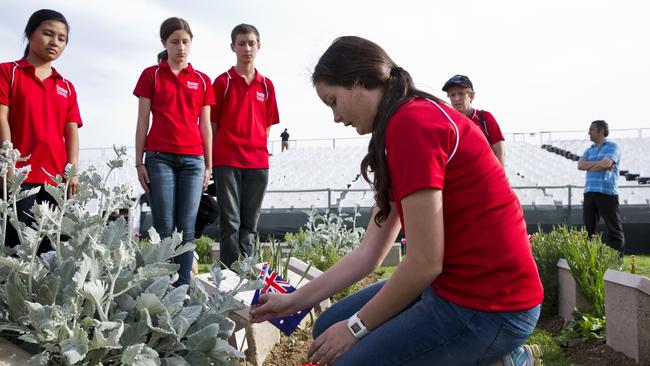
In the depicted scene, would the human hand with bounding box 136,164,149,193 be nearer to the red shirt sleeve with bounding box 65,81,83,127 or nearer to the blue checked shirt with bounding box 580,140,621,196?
the red shirt sleeve with bounding box 65,81,83,127

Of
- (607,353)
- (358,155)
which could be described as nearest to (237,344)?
(607,353)

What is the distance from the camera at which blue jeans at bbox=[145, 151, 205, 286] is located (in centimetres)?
397

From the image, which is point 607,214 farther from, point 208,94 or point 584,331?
point 208,94

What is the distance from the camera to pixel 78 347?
5.30ft

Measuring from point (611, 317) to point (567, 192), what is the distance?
8.89m

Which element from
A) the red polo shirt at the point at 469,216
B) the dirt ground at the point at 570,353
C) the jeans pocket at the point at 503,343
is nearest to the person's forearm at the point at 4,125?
the dirt ground at the point at 570,353

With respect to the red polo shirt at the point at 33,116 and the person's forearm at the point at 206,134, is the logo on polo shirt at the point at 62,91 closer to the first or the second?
the red polo shirt at the point at 33,116

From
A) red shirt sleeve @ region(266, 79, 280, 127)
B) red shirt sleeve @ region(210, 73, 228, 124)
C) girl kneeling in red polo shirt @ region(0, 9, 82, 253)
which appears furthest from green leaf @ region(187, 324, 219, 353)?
red shirt sleeve @ region(266, 79, 280, 127)

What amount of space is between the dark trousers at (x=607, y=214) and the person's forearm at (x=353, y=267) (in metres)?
6.18

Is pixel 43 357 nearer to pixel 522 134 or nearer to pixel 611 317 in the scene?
pixel 611 317

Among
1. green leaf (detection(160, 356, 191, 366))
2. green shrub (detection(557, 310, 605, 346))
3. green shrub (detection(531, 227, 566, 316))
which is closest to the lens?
green leaf (detection(160, 356, 191, 366))

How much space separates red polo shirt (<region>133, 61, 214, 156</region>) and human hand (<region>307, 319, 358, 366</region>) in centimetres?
246

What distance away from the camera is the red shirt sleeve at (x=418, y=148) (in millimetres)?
1711

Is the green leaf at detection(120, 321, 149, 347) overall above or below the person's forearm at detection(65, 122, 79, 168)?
below
